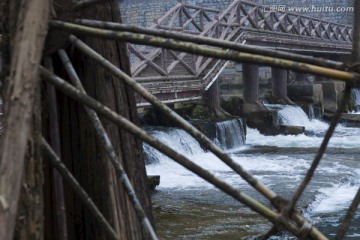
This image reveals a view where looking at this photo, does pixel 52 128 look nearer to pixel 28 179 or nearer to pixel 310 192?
pixel 28 179

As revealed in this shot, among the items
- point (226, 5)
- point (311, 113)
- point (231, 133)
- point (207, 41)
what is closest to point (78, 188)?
point (207, 41)

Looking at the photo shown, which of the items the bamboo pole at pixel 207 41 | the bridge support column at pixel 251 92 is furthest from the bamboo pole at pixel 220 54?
the bridge support column at pixel 251 92

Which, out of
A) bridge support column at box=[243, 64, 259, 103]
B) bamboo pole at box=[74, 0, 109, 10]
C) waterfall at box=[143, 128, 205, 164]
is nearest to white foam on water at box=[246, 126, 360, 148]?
bridge support column at box=[243, 64, 259, 103]

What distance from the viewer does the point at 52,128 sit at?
2.18 meters

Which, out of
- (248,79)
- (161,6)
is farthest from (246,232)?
(161,6)

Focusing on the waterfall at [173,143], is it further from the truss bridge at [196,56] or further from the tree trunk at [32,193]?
the tree trunk at [32,193]

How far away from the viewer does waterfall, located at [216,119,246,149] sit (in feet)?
39.3

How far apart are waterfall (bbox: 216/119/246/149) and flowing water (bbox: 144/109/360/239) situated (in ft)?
0.05

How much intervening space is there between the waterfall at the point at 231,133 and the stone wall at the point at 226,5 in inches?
390

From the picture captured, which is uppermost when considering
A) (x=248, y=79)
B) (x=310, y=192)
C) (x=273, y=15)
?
(x=273, y=15)

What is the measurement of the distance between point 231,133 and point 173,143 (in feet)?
7.07

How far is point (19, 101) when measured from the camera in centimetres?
161

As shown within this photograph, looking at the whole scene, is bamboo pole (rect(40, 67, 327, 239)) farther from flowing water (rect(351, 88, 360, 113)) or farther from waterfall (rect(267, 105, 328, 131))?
flowing water (rect(351, 88, 360, 113))

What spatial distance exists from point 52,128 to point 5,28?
1.24 feet
